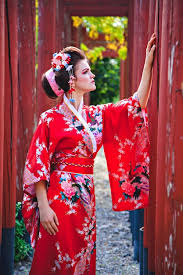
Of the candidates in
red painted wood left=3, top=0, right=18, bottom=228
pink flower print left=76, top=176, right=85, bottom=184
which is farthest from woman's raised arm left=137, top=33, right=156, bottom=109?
red painted wood left=3, top=0, right=18, bottom=228

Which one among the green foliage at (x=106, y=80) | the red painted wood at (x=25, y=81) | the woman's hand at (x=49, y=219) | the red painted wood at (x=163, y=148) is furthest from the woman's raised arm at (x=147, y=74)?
the green foliage at (x=106, y=80)

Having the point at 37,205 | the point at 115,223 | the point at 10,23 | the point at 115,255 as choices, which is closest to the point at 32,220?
the point at 37,205

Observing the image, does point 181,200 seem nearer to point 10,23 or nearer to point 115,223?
point 10,23

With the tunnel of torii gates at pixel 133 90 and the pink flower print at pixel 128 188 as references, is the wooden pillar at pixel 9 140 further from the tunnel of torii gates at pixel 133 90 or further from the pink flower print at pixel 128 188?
the pink flower print at pixel 128 188

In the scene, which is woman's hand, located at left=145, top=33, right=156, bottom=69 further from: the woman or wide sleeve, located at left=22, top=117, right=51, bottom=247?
wide sleeve, located at left=22, top=117, right=51, bottom=247

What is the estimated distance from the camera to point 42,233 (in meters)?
2.32

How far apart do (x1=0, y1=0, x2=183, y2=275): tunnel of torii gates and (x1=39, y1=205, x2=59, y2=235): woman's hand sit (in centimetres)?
52

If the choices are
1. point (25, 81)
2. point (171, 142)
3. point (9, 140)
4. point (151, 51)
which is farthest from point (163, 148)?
point (25, 81)

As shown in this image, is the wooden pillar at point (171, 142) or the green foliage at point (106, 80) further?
the green foliage at point (106, 80)

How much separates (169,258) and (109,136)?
1.08m

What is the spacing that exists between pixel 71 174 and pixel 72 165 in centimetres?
6

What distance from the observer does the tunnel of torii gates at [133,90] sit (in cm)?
154

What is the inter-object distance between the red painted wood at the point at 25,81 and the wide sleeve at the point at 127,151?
5.06 ft

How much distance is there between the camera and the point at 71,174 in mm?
2336
